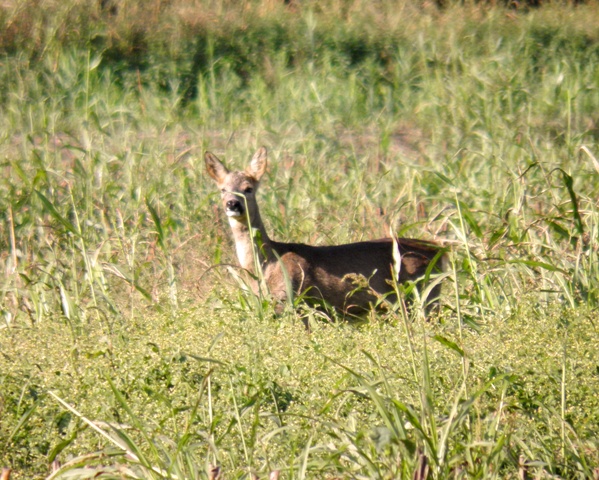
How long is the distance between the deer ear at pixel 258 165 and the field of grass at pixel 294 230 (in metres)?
0.57

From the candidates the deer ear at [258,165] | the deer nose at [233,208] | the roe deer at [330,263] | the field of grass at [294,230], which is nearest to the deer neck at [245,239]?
the roe deer at [330,263]

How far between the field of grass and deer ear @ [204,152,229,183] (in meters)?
0.47

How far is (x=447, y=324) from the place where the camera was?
4734mm

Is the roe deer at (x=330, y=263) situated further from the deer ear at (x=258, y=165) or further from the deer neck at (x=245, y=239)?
the deer ear at (x=258, y=165)

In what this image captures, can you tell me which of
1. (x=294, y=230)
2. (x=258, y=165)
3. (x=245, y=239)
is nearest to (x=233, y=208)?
(x=245, y=239)

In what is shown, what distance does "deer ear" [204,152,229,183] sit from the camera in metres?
7.66

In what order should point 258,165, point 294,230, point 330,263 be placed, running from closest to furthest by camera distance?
1. point 330,263
2. point 258,165
3. point 294,230

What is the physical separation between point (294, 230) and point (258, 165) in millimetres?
661

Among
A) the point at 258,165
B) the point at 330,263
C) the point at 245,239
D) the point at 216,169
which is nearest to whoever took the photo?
the point at 330,263

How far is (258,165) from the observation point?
7.84m

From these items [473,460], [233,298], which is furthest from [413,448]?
[233,298]

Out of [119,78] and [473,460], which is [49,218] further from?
Result: [473,460]

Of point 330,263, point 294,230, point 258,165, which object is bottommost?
point 294,230

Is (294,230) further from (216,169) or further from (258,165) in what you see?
(216,169)
